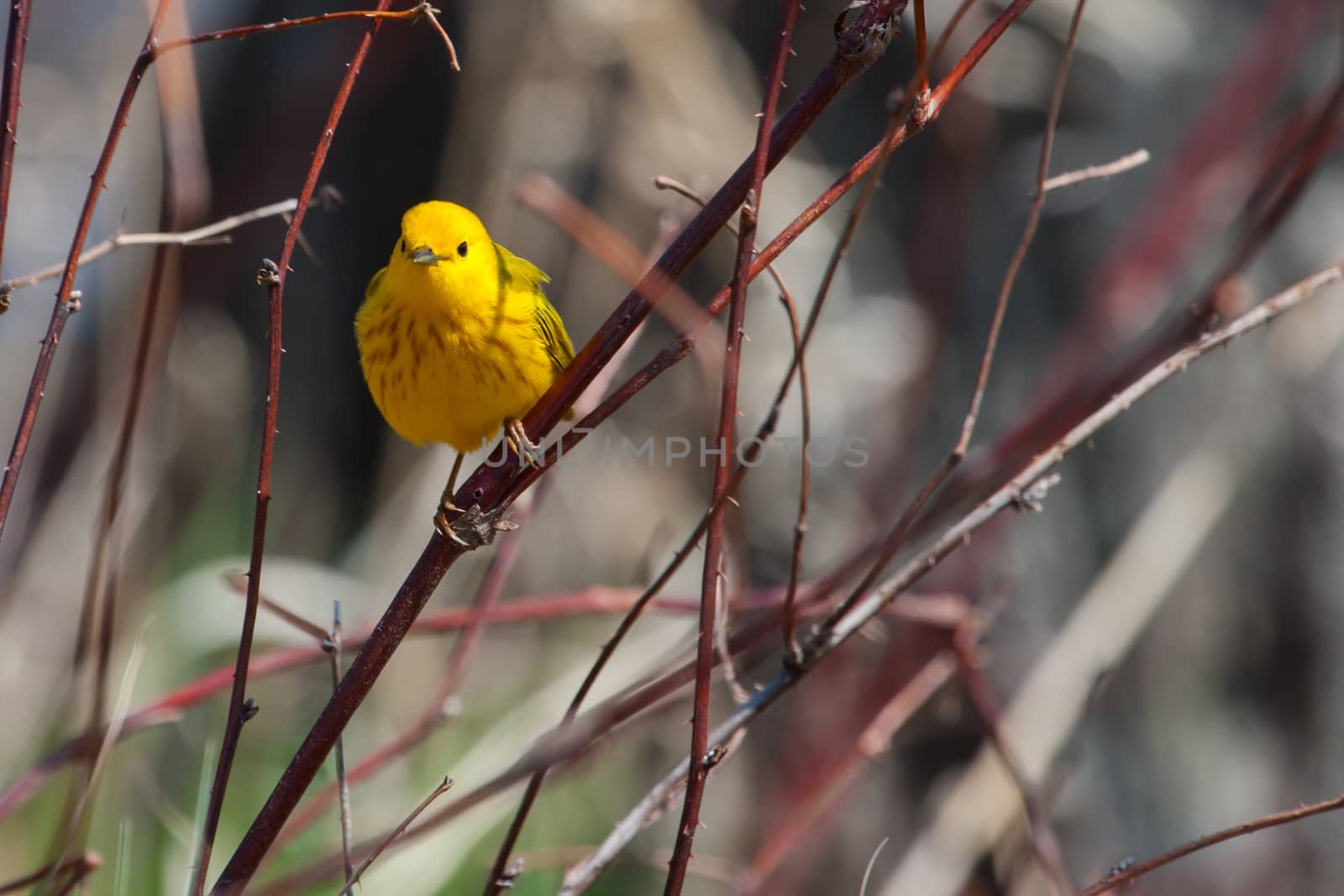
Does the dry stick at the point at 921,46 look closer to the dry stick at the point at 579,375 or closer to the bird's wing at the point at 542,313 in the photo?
the dry stick at the point at 579,375

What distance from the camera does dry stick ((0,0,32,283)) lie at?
977 millimetres

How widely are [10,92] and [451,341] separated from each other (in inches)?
35.6

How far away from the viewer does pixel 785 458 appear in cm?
339

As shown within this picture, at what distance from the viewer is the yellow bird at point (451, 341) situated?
1.84 m

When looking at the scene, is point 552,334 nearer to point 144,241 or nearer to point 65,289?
point 144,241

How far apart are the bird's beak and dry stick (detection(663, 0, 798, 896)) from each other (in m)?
1.03

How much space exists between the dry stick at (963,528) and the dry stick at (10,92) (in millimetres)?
776

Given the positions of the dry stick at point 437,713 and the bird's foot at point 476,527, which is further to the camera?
the dry stick at point 437,713

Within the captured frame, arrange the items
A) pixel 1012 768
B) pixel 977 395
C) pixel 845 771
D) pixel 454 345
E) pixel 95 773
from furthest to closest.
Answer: pixel 454 345 → pixel 845 771 → pixel 1012 768 → pixel 977 395 → pixel 95 773

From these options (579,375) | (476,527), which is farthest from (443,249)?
(579,375)

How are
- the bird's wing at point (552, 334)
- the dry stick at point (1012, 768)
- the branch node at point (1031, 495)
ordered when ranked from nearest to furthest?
the branch node at point (1031, 495), the dry stick at point (1012, 768), the bird's wing at point (552, 334)

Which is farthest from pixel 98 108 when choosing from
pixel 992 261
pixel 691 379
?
pixel 992 261

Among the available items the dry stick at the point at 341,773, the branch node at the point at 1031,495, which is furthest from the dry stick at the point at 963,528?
the dry stick at the point at 341,773

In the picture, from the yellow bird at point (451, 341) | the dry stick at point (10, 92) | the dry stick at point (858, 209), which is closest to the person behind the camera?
the dry stick at point (858, 209)
